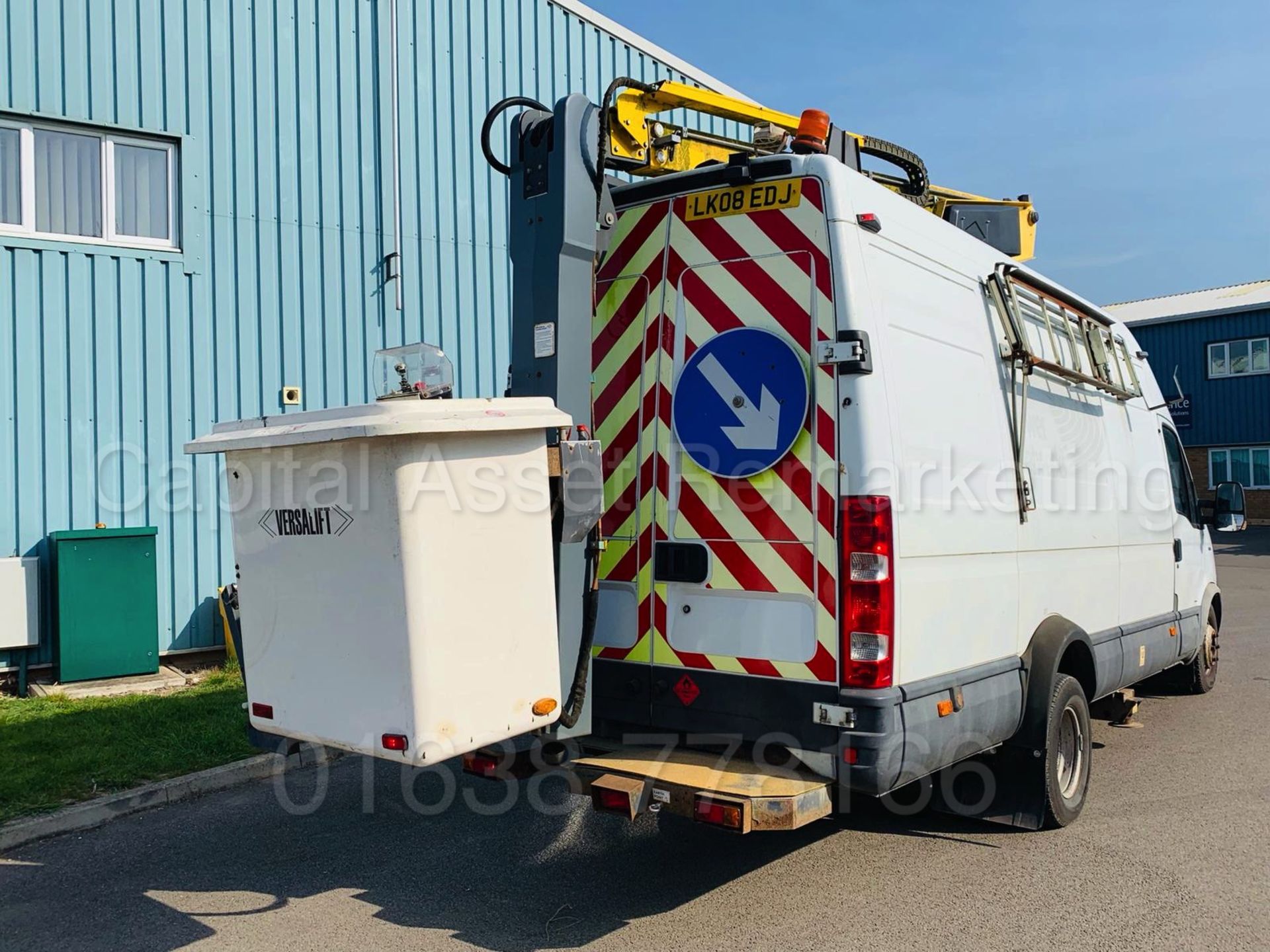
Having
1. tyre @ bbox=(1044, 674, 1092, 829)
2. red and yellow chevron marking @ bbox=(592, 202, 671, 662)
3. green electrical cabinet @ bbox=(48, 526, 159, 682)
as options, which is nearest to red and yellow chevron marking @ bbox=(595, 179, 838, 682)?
red and yellow chevron marking @ bbox=(592, 202, 671, 662)

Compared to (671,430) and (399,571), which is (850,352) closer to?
(671,430)

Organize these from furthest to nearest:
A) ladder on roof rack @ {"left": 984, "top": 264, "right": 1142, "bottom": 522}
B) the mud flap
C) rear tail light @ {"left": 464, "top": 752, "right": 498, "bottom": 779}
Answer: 1. ladder on roof rack @ {"left": 984, "top": 264, "right": 1142, "bottom": 522}
2. the mud flap
3. rear tail light @ {"left": 464, "top": 752, "right": 498, "bottom": 779}

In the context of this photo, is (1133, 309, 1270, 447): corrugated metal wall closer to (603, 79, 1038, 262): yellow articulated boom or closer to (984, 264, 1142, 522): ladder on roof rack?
(984, 264, 1142, 522): ladder on roof rack

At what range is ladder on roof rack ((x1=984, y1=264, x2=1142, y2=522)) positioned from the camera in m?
5.07

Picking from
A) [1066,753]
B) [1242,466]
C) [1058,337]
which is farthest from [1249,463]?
[1066,753]

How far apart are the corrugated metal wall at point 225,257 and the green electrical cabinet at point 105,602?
10.8 inches

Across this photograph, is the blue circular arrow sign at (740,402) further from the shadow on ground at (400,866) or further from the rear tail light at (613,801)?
the shadow on ground at (400,866)

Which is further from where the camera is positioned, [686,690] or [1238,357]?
[1238,357]

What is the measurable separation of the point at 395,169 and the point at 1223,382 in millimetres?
28400

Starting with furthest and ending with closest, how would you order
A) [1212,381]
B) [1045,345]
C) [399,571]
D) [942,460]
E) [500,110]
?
[1212,381]
[1045,345]
[500,110]
[942,460]
[399,571]

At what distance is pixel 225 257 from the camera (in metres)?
9.17

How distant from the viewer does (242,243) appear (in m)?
9.26

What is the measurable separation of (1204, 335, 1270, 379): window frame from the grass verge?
30.6 meters

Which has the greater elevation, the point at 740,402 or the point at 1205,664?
the point at 740,402
